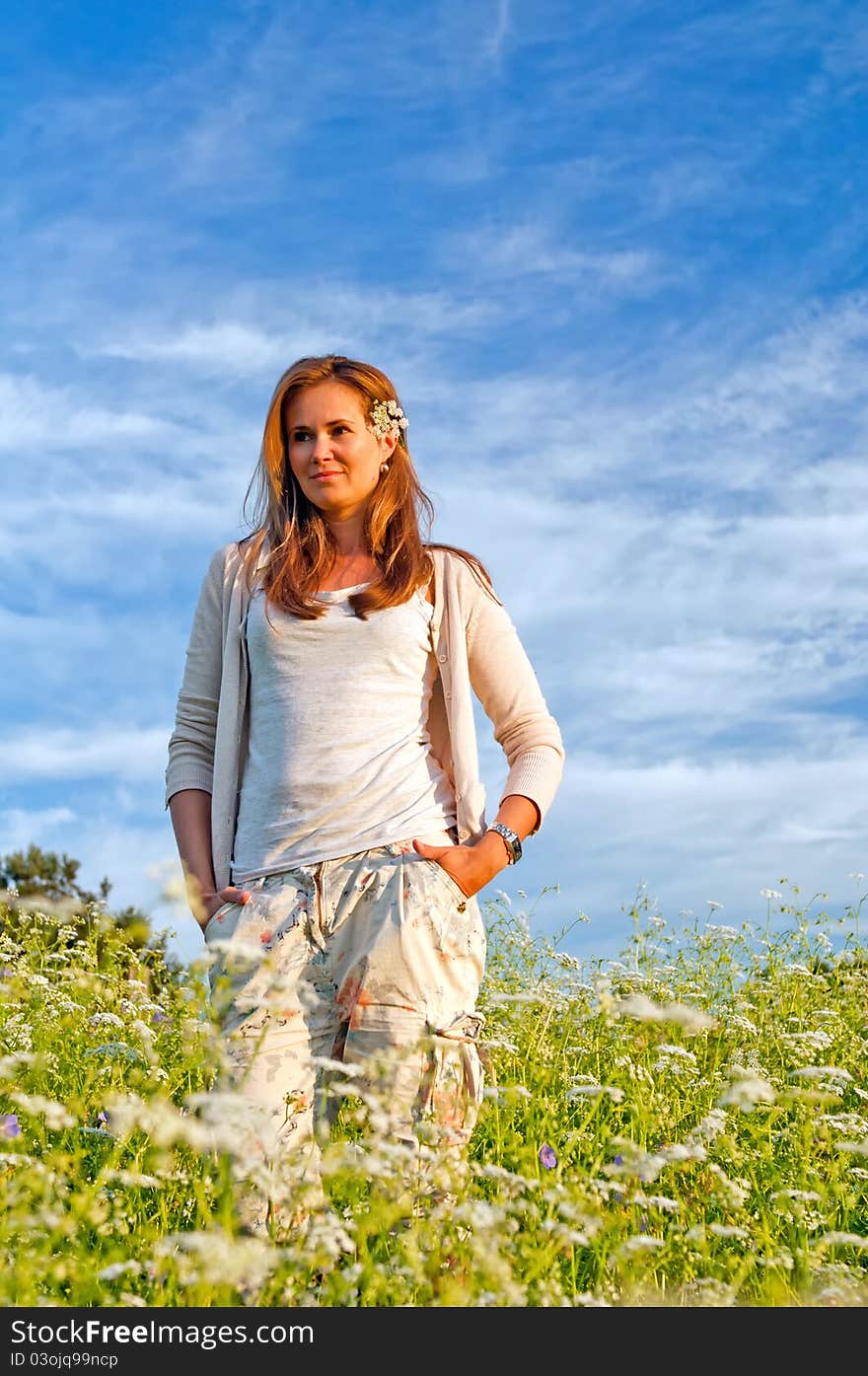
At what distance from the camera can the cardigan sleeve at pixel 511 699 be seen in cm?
411

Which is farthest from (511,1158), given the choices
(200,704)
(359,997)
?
(200,704)

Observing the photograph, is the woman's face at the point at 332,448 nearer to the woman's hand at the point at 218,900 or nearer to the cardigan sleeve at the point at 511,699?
the cardigan sleeve at the point at 511,699

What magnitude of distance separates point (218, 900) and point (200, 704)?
0.72 metres

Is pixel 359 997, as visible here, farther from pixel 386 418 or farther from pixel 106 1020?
pixel 386 418

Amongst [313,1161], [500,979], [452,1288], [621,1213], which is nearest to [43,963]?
[500,979]

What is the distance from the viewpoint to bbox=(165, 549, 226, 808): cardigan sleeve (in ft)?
13.7

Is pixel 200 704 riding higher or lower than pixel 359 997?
higher

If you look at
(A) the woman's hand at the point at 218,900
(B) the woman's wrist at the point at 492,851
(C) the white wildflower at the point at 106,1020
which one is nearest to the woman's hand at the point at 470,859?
(B) the woman's wrist at the point at 492,851

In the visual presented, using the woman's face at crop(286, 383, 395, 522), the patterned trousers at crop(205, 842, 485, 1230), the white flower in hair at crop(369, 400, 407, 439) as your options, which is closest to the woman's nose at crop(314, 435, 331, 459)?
the woman's face at crop(286, 383, 395, 522)

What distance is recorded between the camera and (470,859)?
3.69 meters

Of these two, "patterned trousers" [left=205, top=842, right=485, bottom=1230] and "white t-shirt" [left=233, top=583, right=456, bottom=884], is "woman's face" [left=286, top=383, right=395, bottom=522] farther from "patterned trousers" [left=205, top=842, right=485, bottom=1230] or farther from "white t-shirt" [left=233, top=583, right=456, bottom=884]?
"patterned trousers" [left=205, top=842, right=485, bottom=1230]
